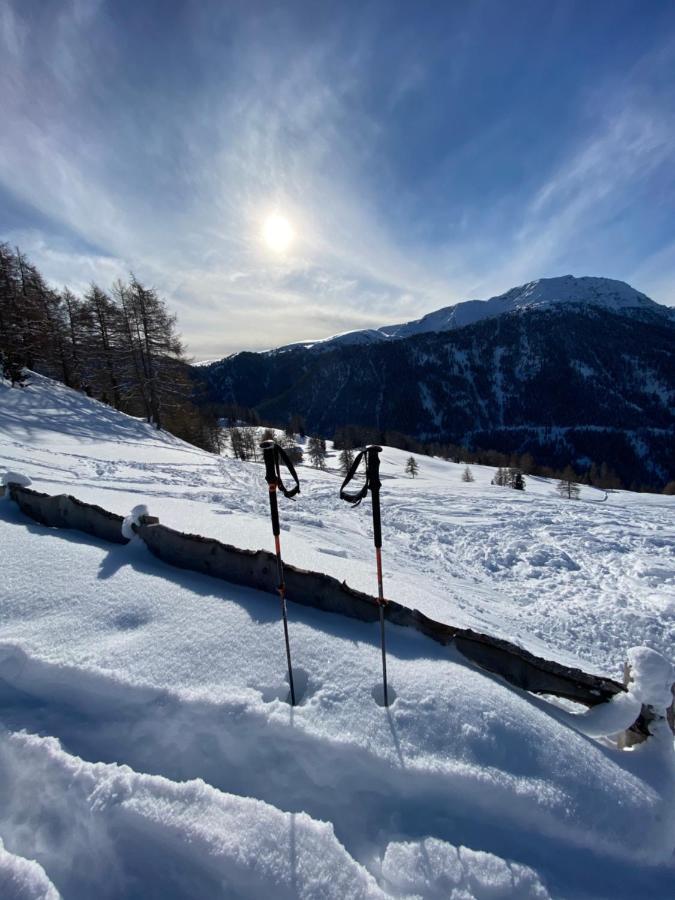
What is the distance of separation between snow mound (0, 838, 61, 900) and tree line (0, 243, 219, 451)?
2732 cm

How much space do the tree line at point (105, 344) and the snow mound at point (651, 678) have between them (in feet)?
91.9

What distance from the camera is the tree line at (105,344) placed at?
25875mm

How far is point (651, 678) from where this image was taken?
2785 mm

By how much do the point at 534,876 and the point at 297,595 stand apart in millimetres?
2619

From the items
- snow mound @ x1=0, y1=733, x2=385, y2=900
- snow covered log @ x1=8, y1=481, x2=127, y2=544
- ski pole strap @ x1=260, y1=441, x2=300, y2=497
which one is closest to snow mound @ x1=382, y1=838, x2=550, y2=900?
snow mound @ x1=0, y1=733, x2=385, y2=900

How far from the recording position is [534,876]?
2.03m

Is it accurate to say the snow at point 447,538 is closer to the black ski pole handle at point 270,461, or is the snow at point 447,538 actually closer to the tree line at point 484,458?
Result: the black ski pole handle at point 270,461

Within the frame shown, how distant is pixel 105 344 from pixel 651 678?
34253 millimetres

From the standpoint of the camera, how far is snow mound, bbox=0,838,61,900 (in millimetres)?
1716

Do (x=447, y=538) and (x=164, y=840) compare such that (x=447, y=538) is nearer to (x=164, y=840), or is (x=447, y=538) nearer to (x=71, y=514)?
(x=71, y=514)

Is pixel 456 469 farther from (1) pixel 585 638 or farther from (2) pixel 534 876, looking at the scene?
(2) pixel 534 876

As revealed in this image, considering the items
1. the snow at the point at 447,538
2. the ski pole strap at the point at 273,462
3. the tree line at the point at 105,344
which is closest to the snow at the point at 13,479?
the snow at the point at 447,538

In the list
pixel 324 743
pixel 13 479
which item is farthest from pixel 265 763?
pixel 13 479

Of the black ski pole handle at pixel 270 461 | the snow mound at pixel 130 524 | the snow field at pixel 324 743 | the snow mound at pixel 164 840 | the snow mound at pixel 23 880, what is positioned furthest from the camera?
the snow mound at pixel 130 524
